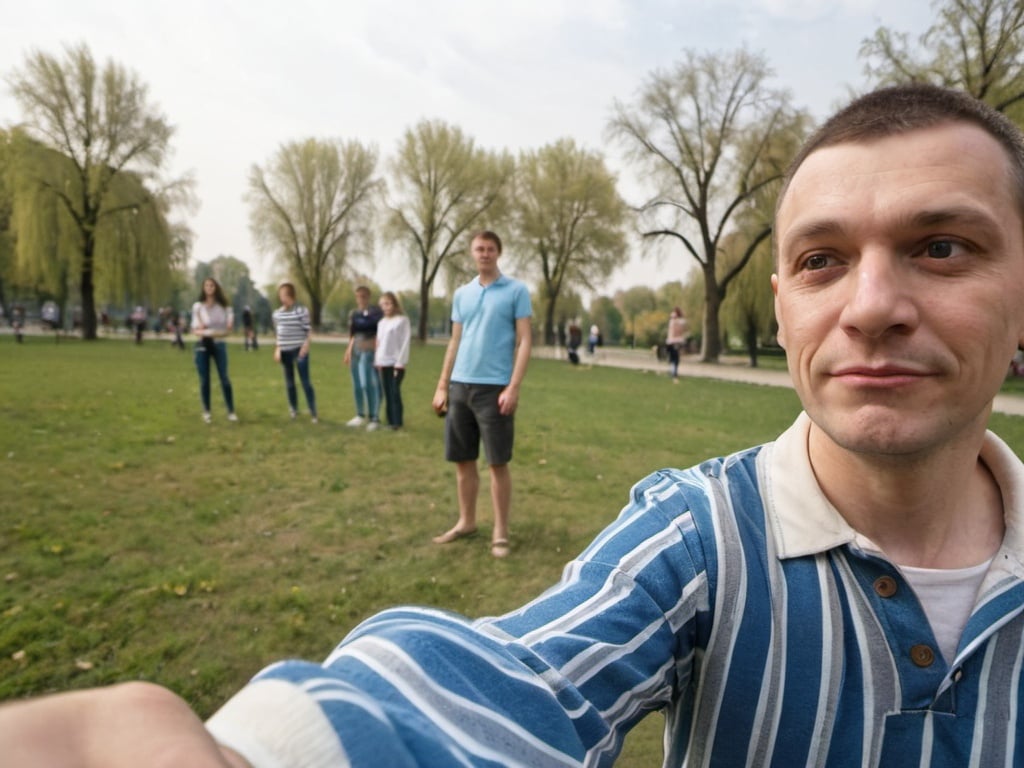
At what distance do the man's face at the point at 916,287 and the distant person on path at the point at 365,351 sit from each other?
897cm

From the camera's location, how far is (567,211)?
138ft

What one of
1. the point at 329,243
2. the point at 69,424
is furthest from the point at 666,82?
the point at 69,424

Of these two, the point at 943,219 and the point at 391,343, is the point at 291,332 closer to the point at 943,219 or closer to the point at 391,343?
the point at 391,343

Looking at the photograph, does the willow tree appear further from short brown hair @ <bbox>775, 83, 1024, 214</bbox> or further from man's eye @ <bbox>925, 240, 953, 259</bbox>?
man's eye @ <bbox>925, 240, 953, 259</bbox>

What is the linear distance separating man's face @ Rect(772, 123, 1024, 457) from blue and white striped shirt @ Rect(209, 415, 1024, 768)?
231 mm

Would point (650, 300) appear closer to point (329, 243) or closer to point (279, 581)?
point (329, 243)

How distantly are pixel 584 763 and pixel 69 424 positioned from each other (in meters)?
10.8

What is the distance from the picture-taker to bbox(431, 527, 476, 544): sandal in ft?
16.8

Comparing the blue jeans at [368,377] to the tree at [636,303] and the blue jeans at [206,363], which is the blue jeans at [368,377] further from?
the tree at [636,303]

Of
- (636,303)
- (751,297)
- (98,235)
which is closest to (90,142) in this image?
(98,235)

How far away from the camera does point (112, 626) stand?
3613 millimetres

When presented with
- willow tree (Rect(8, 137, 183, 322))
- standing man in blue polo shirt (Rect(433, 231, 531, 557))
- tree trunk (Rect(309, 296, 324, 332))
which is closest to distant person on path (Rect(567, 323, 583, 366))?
willow tree (Rect(8, 137, 183, 322))

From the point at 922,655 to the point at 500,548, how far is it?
12.9ft

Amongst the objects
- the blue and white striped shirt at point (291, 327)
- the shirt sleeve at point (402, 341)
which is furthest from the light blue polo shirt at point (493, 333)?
the blue and white striped shirt at point (291, 327)
